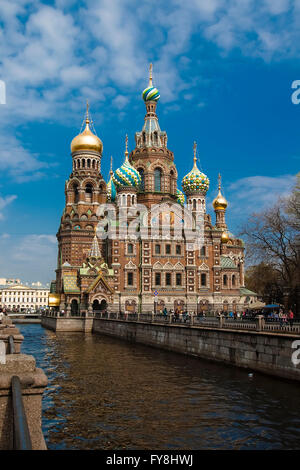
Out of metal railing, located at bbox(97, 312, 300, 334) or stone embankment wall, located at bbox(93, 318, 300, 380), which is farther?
metal railing, located at bbox(97, 312, 300, 334)

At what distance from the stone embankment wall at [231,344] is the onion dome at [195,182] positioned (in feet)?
92.6

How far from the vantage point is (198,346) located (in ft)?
89.4

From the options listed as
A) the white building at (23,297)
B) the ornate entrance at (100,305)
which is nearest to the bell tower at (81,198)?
the ornate entrance at (100,305)

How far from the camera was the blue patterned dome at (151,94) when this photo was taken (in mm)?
66000

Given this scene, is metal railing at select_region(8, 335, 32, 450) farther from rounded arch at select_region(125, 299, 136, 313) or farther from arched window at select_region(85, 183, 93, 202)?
arched window at select_region(85, 183, 93, 202)

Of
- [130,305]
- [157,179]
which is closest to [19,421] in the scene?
[130,305]

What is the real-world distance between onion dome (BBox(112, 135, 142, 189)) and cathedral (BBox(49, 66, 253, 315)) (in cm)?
14

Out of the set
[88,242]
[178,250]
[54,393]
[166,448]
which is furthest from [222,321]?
[88,242]

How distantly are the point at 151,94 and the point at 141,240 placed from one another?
23.6m

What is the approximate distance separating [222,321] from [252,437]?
46.1 feet

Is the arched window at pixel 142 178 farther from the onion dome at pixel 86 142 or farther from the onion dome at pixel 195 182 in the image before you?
the onion dome at pixel 86 142

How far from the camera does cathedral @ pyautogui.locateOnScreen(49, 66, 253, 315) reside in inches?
2165

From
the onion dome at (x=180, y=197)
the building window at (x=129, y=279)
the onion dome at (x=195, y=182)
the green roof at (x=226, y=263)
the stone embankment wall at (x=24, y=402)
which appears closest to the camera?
the stone embankment wall at (x=24, y=402)

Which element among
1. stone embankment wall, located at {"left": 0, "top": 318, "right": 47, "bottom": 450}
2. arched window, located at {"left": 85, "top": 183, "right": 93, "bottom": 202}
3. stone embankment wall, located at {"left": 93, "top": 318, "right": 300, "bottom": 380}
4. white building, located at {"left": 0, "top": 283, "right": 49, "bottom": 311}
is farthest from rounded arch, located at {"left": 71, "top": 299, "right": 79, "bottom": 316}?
white building, located at {"left": 0, "top": 283, "right": 49, "bottom": 311}
